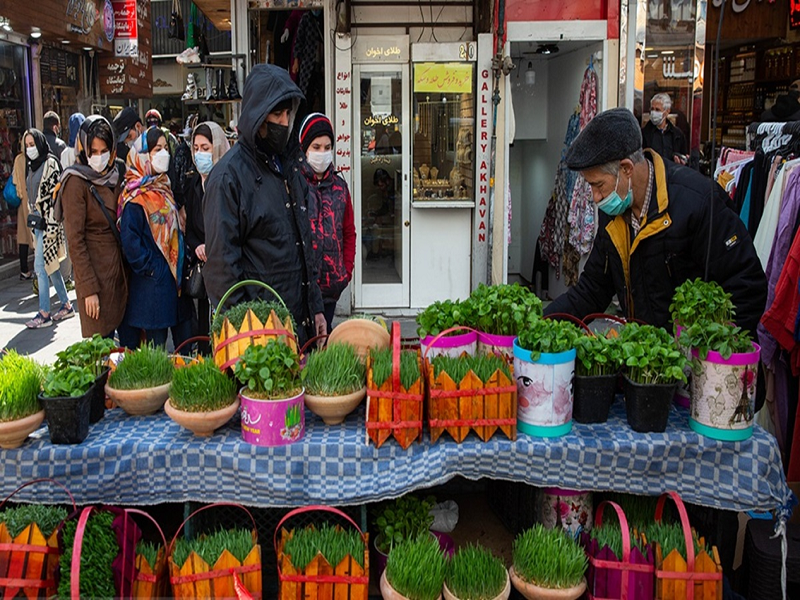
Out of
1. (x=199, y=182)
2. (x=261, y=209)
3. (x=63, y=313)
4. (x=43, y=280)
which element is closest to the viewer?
(x=261, y=209)

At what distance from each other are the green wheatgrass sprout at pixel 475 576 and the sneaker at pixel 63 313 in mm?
7055

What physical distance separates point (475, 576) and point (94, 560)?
1.19 metres

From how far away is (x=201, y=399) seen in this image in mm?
2602

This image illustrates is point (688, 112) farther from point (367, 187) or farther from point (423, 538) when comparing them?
point (423, 538)

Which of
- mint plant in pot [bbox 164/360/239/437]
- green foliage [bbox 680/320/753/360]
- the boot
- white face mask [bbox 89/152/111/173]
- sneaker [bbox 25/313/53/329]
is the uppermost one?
the boot

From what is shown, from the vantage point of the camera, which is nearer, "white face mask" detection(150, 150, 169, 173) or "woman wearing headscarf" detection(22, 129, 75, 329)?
"white face mask" detection(150, 150, 169, 173)

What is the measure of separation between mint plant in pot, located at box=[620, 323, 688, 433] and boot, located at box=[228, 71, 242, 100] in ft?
18.6

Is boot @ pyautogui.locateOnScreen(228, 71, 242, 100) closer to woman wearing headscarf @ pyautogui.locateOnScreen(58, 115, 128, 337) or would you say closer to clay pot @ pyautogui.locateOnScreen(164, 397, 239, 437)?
woman wearing headscarf @ pyautogui.locateOnScreen(58, 115, 128, 337)

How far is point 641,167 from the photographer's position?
3.17 m

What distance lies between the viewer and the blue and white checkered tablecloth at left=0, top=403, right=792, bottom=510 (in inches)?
103

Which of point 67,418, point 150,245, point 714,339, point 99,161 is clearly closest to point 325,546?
point 67,418

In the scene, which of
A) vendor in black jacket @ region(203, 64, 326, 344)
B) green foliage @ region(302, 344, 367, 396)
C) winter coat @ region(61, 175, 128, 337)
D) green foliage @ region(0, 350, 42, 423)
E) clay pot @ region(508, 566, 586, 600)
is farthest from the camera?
winter coat @ region(61, 175, 128, 337)

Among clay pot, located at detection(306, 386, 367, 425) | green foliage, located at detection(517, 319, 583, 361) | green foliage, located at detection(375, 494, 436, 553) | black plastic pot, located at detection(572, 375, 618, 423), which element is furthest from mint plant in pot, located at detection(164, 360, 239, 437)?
black plastic pot, located at detection(572, 375, 618, 423)

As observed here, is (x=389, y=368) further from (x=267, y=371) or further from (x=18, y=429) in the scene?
(x=18, y=429)
